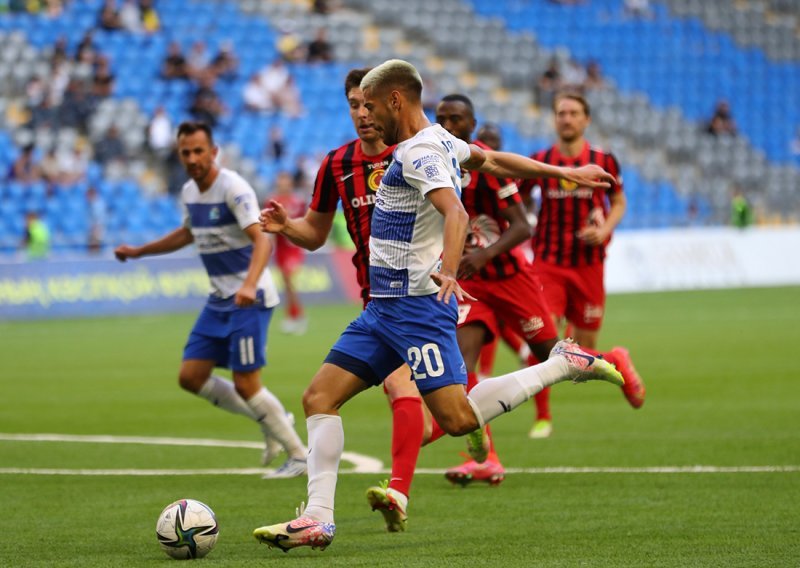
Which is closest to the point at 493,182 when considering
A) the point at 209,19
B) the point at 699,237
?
the point at 699,237

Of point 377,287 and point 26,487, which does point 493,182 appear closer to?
point 377,287

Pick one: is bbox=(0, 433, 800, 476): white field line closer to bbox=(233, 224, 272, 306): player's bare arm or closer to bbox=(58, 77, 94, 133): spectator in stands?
bbox=(233, 224, 272, 306): player's bare arm

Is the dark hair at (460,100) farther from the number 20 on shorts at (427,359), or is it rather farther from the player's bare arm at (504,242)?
the number 20 on shorts at (427,359)

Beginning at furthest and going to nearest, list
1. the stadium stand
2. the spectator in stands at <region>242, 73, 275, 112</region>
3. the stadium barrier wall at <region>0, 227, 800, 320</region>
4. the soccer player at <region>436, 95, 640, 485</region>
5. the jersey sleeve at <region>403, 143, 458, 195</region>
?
the spectator in stands at <region>242, 73, 275, 112</region> → the stadium stand → the stadium barrier wall at <region>0, 227, 800, 320</region> → the soccer player at <region>436, 95, 640, 485</region> → the jersey sleeve at <region>403, 143, 458, 195</region>

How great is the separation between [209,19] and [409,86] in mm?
30235

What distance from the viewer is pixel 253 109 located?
3388cm

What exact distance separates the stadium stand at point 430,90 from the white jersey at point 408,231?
71.4ft

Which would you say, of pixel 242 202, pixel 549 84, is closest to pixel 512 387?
pixel 242 202

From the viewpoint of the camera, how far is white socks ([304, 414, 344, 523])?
6.46 meters

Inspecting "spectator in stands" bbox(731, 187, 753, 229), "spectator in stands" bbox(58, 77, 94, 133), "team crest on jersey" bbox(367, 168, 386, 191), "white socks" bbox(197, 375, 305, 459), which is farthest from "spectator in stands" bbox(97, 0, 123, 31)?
"team crest on jersey" bbox(367, 168, 386, 191)

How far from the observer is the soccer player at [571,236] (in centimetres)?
1103

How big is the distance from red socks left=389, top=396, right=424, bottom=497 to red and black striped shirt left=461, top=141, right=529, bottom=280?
5.36 feet

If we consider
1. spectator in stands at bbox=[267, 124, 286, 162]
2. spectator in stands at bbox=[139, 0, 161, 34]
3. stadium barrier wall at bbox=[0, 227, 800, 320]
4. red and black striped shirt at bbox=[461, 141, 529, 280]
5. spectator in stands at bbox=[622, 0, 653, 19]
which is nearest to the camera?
red and black striped shirt at bbox=[461, 141, 529, 280]

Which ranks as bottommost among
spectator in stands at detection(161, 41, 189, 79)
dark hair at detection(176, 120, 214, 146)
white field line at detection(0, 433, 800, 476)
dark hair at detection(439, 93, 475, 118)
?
white field line at detection(0, 433, 800, 476)
